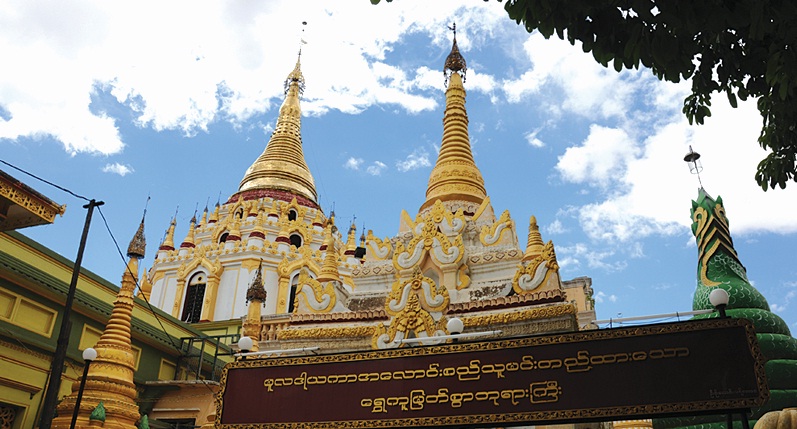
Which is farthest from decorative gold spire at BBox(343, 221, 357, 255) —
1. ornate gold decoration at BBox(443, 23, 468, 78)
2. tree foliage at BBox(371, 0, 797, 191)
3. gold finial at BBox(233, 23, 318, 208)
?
tree foliage at BBox(371, 0, 797, 191)

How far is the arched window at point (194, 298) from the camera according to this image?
3166 cm

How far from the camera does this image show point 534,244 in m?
15.8

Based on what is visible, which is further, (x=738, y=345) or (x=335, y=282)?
(x=335, y=282)

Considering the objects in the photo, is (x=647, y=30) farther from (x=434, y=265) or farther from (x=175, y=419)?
(x=175, y=419)

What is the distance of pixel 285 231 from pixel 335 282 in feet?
62.4

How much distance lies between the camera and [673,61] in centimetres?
498

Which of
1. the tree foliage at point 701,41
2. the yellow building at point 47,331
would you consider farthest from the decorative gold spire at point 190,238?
the tree foliage at point 701,41

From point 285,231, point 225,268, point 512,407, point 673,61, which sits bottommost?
point 512,407

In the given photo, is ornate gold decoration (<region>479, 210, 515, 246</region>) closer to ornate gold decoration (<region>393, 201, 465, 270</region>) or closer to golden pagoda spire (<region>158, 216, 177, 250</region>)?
ornate gold decoration (<region>393, 201, 465, 270</region>)

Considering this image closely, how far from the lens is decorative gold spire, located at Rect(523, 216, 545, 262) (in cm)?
1545

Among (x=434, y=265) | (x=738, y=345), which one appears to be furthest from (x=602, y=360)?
(x=434, y=265)

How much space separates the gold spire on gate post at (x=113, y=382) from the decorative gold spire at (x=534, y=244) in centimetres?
968

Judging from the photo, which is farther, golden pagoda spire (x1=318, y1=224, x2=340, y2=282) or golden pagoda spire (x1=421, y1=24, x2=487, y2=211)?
golden pagoda spire (x1=421, y1=24, x2=487, y2=211)

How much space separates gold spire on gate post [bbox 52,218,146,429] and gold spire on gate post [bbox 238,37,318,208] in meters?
22.7
